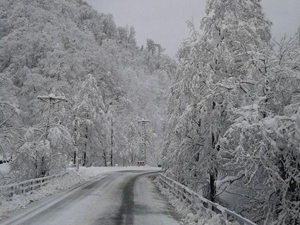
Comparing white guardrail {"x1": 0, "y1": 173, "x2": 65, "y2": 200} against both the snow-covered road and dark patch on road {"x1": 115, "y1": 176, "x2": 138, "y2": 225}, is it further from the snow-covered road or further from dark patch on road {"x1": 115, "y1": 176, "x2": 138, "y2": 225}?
dark patch on road {"x1": 115, "y1": 176, "x2": 138, "y2": 225}

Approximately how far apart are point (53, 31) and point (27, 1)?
62.3 ft

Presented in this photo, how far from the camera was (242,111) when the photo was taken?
383 inches

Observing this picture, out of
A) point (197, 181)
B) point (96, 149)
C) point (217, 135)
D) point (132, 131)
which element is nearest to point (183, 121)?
point (217, 135)

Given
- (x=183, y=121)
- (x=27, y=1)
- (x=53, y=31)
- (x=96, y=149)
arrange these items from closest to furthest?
(x=183, y=121) → (x=96, y=149) → (x=53, y=31) → (x=27, y=1)

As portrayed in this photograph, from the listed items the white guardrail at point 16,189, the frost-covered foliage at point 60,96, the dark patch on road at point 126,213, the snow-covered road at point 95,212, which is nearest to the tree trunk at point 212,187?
the snow-covered road at point 95,212

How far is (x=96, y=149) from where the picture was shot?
51.1m

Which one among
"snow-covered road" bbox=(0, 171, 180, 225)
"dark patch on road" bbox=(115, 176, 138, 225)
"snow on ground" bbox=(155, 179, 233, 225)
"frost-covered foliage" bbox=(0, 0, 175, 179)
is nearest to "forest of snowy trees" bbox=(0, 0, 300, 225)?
"frost-covered foliage" bbox=(0, 0, 175, 179)

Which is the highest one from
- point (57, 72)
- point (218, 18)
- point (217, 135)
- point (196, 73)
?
point (57, 72)

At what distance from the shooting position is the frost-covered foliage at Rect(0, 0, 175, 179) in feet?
77.4

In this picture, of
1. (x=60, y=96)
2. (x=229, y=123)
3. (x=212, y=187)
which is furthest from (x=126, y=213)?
(x=60, y=96)

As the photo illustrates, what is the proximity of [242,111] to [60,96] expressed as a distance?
1914cm

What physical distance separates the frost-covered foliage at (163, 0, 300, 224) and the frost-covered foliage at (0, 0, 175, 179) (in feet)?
28.2

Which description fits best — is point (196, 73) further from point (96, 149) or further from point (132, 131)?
point (132, 131)

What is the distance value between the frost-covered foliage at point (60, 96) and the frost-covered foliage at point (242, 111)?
859 cm
